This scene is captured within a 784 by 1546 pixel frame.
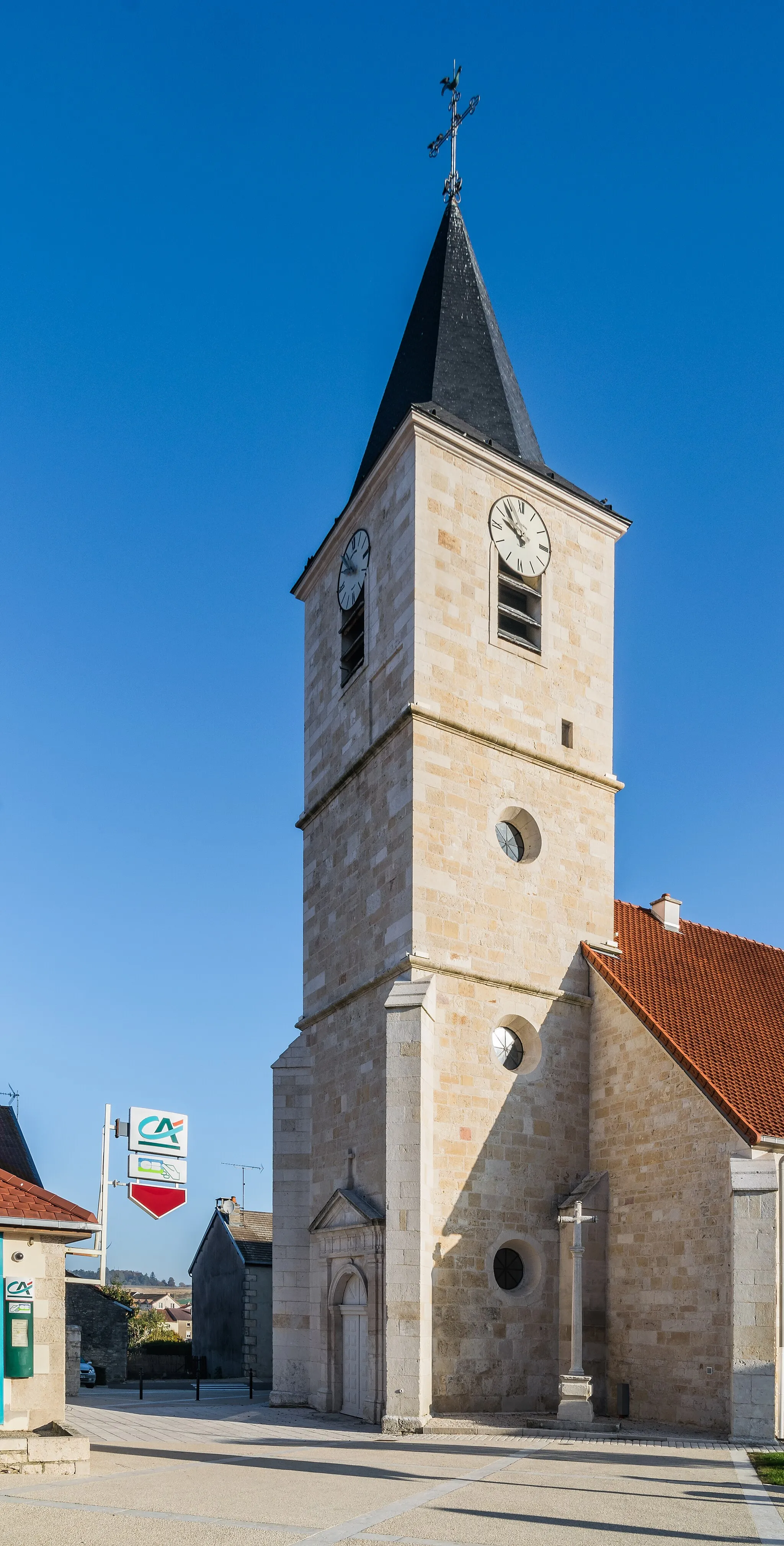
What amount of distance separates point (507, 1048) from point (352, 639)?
7617 mm

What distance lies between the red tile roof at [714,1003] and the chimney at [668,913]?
0.14 meters

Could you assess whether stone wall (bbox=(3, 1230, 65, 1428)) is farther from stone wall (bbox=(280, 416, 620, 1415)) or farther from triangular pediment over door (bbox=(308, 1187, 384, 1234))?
triangular pediment over door (bbox=(308, 1187, 384, 1234))

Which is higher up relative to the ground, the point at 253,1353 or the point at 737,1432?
the point at 737,1432

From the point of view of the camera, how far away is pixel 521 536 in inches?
818

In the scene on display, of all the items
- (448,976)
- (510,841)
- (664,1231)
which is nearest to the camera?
(664,1231)

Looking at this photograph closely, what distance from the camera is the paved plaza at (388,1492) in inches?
336

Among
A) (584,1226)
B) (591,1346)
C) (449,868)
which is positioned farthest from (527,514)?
(591,1346)

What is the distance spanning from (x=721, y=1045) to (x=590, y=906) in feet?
9.95

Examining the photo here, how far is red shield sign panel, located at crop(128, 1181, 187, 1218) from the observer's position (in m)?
15.3

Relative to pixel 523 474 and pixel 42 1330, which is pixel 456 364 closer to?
pixel 523 474

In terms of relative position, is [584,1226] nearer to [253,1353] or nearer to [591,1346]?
[591,1346]

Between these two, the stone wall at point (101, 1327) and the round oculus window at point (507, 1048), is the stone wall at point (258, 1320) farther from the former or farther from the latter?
the round oculus window at point (507, 1048)

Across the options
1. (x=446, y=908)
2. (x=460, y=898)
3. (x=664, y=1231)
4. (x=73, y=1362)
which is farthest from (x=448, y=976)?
(x=73, y=1362)

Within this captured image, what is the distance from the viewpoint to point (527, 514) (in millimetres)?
20984
